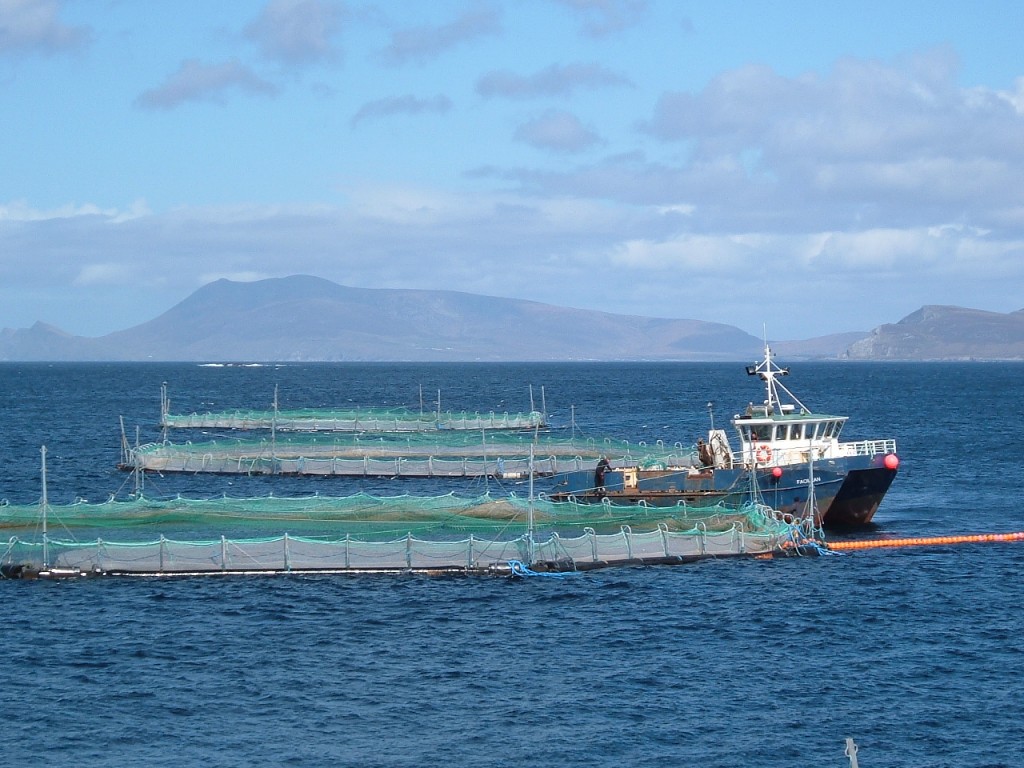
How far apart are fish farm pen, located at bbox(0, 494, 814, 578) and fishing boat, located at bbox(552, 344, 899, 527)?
13.8 feet

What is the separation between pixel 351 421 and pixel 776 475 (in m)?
60.7

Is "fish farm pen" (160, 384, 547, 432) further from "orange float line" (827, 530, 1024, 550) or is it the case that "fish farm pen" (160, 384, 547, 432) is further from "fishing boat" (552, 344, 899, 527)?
"orange float line" (827, 530, 1024, 550)

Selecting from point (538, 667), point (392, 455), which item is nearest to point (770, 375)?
point (538, 667)

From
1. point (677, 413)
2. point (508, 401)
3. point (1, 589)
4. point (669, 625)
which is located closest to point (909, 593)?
point (669, 625)

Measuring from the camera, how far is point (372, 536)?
175ft

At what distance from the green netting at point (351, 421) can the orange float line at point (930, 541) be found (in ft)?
188

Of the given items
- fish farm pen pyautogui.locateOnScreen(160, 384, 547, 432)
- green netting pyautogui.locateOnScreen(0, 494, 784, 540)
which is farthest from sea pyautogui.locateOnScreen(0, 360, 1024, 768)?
fish farm pen pyautogui.locateOnScreen(160, 384, 547, 432)

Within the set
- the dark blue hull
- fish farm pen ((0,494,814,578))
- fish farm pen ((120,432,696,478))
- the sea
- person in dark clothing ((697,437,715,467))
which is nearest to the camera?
the sea

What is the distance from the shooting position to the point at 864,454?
64062 millimetres

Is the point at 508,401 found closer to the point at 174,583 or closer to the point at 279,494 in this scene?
the point at 279,494

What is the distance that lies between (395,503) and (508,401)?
449ft

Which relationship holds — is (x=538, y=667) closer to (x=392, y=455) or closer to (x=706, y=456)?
(x=706, y=456)

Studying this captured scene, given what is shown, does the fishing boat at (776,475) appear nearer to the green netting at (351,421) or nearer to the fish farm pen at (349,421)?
the fish farm pen at (349,421)

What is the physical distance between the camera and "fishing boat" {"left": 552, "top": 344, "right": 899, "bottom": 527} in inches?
2468
